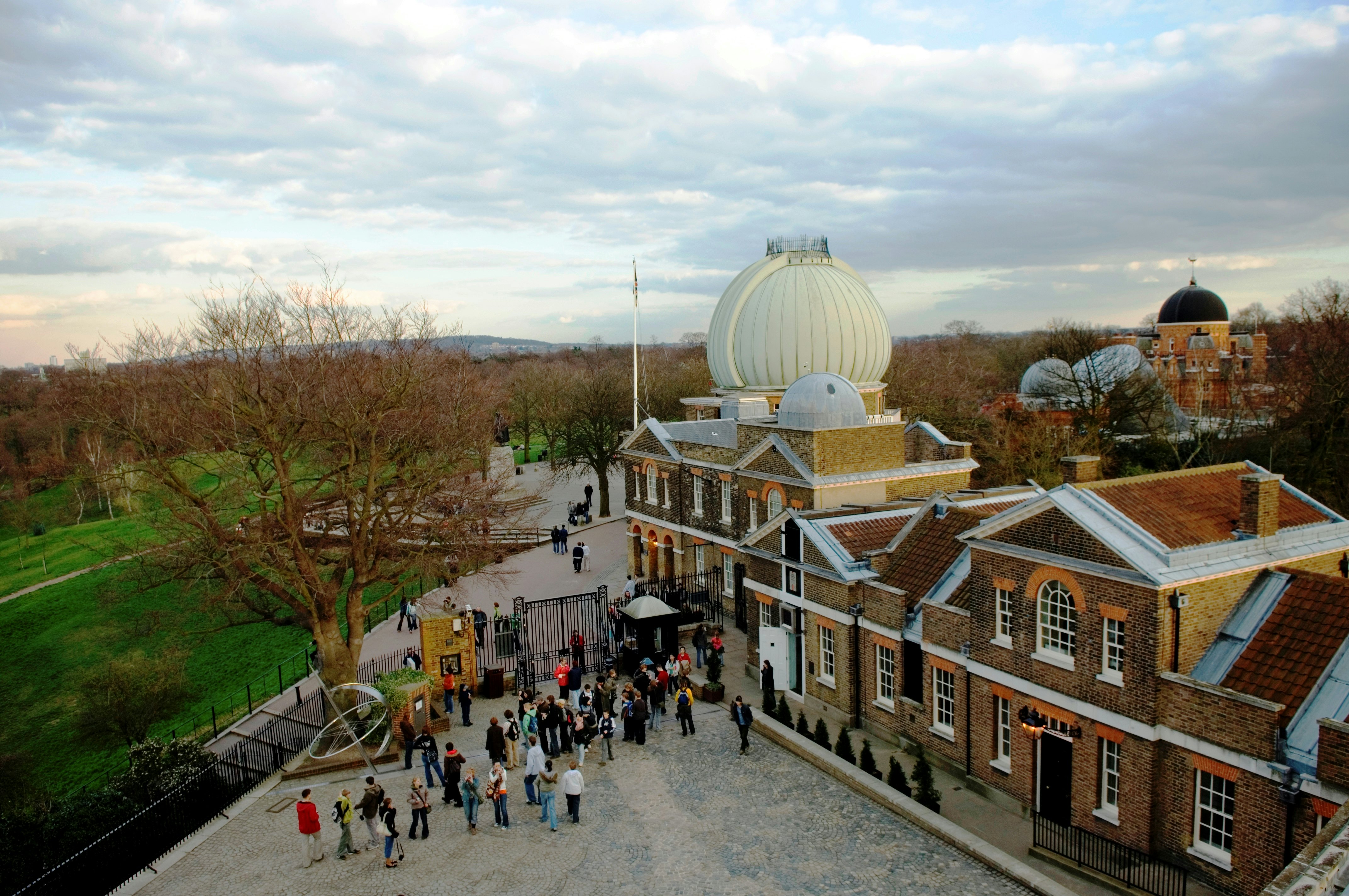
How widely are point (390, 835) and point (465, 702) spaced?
261 inches

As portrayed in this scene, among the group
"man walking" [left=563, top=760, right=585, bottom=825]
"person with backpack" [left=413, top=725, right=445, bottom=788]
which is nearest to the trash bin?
"person with backpack" [left=413, top=725, right=445, bottom=788]

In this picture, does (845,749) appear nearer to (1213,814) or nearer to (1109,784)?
(1109,784)

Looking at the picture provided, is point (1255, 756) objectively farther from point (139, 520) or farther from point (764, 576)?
point (139, 520)

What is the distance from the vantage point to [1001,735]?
17047 millimetres

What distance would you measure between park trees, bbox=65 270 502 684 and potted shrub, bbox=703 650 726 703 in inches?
290

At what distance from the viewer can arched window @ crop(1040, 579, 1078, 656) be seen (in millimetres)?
15094

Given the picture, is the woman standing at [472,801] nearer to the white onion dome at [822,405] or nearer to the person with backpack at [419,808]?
the person with backpack at [419,808]

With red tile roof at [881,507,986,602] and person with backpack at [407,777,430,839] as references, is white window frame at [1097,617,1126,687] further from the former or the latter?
person with backpack at [407,777,430,839]

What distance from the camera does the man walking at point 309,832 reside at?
14188 mm

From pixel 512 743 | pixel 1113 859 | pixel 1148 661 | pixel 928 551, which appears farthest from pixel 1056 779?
pixel 512 743

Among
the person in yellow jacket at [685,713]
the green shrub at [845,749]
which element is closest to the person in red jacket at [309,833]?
the person in yellow jacket at [685,713]

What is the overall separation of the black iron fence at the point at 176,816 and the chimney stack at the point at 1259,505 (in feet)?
66.0

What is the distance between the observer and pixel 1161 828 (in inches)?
541

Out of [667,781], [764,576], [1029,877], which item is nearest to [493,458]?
[764,576]
